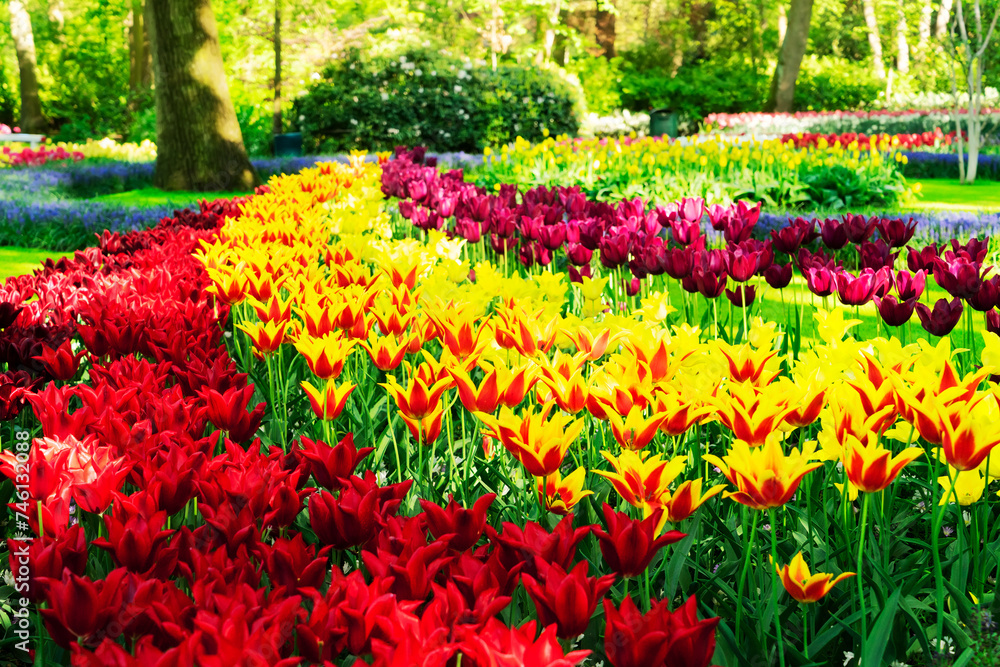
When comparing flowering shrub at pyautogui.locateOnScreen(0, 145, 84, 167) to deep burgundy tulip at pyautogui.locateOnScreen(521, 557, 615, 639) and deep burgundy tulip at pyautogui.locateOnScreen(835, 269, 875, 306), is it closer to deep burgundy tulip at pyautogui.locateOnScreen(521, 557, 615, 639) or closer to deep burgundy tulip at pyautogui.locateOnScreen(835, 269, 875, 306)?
deep burgundy tulip at pyautogui.locateOnScreen(835, 269, 875, 306)

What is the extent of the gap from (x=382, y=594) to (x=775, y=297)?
5.11 metres

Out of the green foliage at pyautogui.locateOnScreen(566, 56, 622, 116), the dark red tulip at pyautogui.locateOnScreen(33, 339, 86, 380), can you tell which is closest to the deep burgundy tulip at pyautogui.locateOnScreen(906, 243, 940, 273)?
the dark red tulip at pyautogui.locateOnScreen(33, 339, 86, 380)

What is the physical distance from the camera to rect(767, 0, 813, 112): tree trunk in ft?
85.4

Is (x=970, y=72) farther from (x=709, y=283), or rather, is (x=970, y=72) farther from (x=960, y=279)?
(x=709, y=283)

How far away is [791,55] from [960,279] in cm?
2638

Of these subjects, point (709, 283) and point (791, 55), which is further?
point (791, 55)

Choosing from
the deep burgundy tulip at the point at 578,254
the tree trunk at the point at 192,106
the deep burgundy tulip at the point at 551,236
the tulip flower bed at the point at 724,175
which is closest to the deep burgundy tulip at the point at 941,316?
the deep burgundy tulip at the point at 578,254

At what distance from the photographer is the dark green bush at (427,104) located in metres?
19.5

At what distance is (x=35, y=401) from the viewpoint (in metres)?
2.06

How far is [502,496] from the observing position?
2252 millimetres

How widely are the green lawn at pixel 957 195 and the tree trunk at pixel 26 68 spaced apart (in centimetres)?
2631

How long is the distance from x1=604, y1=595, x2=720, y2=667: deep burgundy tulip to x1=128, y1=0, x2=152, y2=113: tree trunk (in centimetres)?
3037

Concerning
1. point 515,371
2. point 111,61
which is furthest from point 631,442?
point 111,61

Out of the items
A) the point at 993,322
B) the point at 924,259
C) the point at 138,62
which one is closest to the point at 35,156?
the point at 138,62
